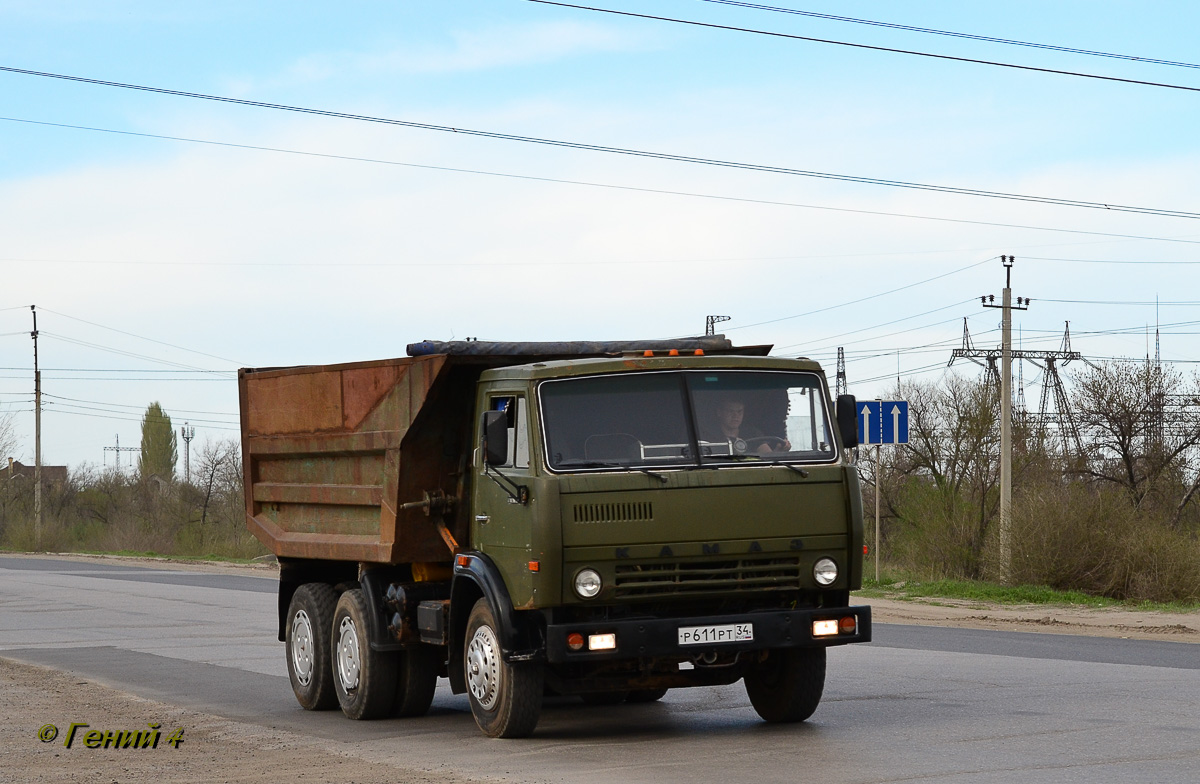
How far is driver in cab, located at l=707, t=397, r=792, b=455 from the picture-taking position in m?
9.51

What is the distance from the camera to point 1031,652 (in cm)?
1553

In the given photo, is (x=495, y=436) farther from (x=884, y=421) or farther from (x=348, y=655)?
(x=884, y=421)

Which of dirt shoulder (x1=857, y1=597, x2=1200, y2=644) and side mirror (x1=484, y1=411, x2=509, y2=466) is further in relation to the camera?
dirt shoulder (x1=857, y1=597, x2=1200, y2=644)

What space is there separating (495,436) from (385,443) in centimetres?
143

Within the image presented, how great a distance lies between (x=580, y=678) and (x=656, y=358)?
7.07 feet

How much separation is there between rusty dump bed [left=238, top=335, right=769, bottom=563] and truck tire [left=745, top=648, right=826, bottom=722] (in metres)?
2.18

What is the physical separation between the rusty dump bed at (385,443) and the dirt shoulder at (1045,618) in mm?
10608

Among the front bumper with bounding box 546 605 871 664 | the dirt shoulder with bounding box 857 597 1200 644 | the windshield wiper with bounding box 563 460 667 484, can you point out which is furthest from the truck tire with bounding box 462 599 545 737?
the dirt shoulder with bounding box 857 597 1200 644

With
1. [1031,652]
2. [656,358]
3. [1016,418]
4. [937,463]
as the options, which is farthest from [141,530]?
[656,358]

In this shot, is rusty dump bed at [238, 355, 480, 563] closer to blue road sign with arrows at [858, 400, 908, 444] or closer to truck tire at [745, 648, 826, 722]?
truck tire at [745, 648, 826, 722]

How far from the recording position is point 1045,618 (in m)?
21.4

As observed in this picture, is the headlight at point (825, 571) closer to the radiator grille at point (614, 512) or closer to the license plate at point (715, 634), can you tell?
the license plate at point (715, 634)

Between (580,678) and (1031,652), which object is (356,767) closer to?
(580,678)

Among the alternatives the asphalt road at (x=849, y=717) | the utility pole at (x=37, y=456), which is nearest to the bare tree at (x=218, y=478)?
the utility pole at (x=37, y=456)
